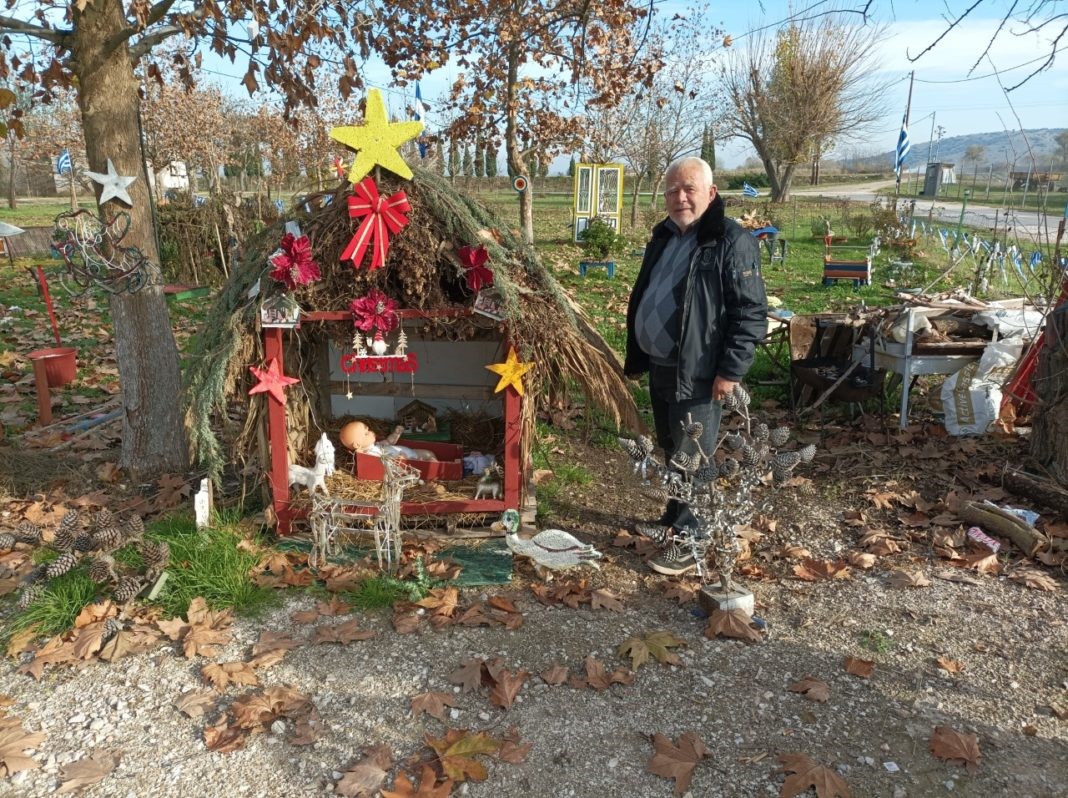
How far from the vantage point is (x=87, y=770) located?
272 cm

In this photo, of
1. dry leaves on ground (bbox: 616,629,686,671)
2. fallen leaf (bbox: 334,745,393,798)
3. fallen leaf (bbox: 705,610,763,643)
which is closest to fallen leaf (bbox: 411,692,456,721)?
fallen leaf (bbox: 334,745,393,798)

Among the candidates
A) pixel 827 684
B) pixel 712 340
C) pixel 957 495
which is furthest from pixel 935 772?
pixel 957 495

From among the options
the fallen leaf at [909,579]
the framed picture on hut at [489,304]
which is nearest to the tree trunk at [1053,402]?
the fallen leaf at [909,579]

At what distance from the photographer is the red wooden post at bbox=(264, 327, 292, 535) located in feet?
13.5

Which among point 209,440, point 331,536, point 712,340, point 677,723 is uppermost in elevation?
point 712,340

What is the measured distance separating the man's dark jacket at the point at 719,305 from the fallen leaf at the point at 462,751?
6.47ft

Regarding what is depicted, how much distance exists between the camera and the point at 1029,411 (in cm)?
589

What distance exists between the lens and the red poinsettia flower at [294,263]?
3.93 meters

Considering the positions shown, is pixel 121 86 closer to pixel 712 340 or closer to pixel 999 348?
pixel 712 340

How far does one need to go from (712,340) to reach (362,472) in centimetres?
242

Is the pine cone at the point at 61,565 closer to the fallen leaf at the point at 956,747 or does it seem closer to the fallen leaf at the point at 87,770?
the fallen leaf at the point at 87,770

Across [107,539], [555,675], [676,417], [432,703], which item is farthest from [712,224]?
[107,539]

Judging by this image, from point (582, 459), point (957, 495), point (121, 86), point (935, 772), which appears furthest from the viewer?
point (582, 459)

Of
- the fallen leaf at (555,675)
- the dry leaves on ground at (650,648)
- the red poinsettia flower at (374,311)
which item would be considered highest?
the red poinsettia flower at (374,311)
